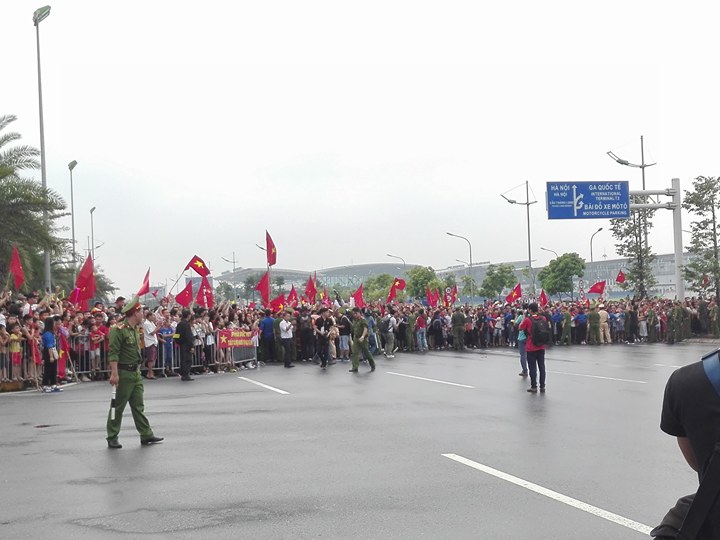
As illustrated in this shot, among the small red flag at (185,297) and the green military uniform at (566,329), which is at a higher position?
the small red flag at (185,297)

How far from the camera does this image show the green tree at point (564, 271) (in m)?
74.2

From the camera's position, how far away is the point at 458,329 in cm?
3328

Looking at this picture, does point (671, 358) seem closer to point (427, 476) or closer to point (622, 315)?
point (622, 315)

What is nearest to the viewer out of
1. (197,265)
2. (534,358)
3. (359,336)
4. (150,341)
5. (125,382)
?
(125,382)

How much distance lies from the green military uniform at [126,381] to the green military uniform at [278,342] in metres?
16.2

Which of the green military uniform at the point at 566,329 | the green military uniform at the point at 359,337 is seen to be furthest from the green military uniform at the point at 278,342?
the green military uniform at the point at 566,329

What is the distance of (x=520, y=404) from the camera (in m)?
14.0

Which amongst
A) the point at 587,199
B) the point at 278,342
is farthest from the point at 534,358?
the point at 587,199

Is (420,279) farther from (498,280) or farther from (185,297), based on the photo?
(185,297)

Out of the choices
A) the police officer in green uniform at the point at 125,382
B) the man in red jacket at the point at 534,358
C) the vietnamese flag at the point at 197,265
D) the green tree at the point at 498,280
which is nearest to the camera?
the police officer in green uniform at the point at 125,382

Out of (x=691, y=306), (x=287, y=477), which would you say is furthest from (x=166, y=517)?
(x=691, y=306)

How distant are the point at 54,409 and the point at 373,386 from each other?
21.2 feet

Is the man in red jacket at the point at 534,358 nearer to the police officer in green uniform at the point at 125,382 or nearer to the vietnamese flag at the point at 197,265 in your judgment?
the police officer in green uniform at the point at 125,382

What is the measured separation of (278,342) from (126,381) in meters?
16.9
